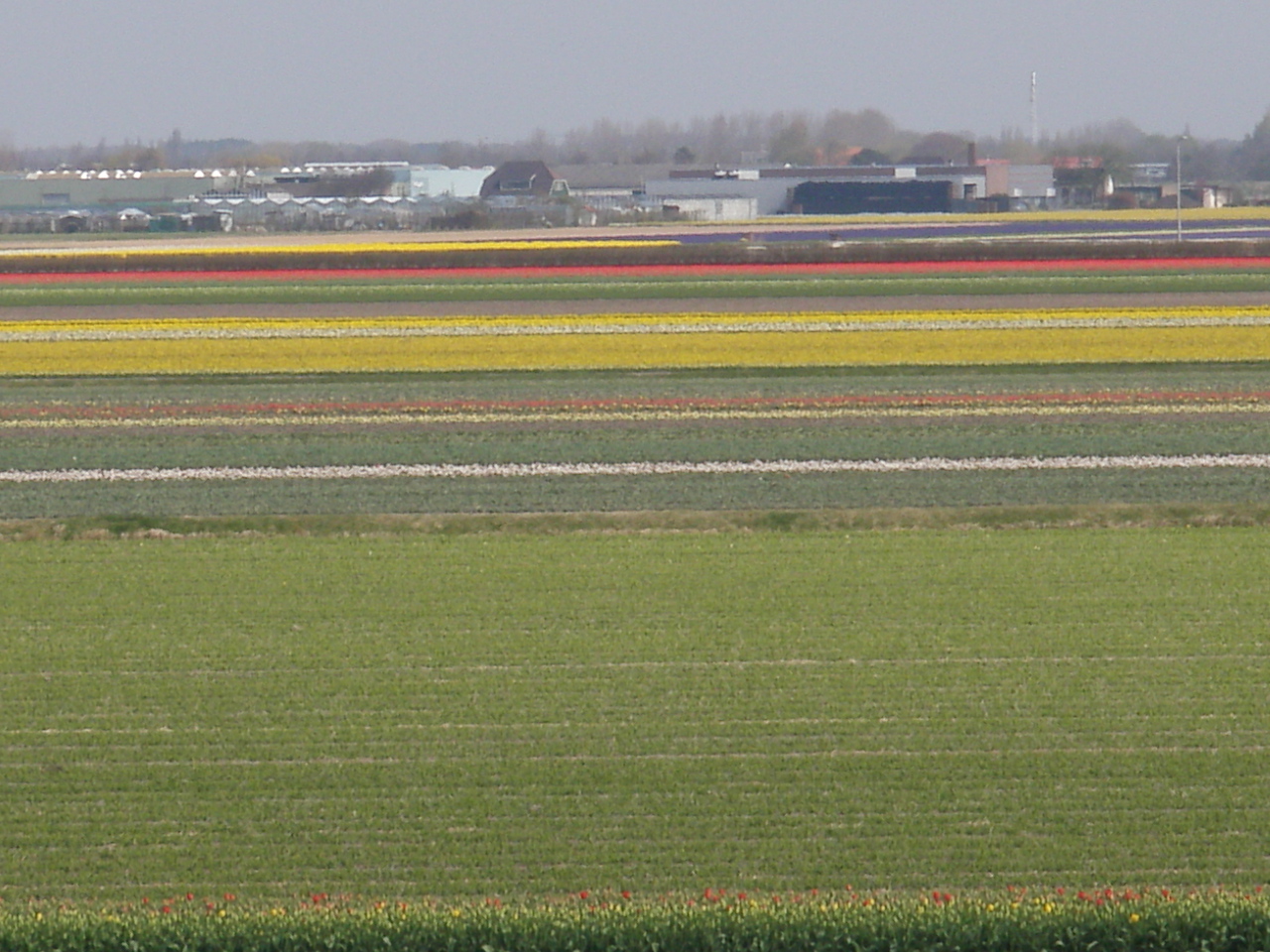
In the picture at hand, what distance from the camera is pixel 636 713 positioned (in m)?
14.8

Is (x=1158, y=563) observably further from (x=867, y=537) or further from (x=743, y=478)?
(x=743, y=478)

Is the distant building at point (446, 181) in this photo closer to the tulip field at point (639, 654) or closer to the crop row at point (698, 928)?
the tulip field at point (639, 654)

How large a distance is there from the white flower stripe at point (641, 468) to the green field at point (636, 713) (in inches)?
163

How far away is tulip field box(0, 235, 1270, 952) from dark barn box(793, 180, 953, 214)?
86366mm

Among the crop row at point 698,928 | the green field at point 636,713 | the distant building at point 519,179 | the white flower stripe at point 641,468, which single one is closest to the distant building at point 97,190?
the distant building at point 519,179

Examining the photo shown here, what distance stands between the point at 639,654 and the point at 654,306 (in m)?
29.6

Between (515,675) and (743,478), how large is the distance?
9578mm

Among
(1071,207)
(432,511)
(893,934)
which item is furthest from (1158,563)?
(1071,207)

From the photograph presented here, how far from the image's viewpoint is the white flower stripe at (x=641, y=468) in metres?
25.4

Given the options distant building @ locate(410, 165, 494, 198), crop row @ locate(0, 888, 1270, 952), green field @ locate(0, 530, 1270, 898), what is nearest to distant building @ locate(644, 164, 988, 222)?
distant building @ locate(410, 165, 494, 198)

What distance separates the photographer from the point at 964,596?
723 inches

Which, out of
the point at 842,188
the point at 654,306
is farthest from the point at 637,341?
the point at 842,188

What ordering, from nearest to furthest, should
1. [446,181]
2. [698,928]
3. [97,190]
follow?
[698,928] < [97,190] < [446,181]

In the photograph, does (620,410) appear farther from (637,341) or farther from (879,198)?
(879,198)
